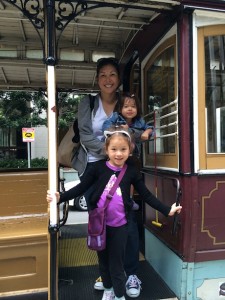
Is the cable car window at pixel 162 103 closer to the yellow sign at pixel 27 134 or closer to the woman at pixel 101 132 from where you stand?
the woman at pixel 101 132

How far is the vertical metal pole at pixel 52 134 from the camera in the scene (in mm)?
2457

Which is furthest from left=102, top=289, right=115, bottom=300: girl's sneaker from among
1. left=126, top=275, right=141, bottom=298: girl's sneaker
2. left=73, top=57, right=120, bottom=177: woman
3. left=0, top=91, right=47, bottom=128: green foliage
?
left=0, top=91, right=47, bottom=128: green foliage

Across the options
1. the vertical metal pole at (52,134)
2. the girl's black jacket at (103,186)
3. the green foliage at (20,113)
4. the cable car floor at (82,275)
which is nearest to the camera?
the vertical metal pole at (52,134)

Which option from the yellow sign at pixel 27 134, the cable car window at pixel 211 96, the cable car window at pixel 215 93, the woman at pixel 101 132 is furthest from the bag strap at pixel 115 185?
the yellow sign at pixel 27 134

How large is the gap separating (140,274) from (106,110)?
1.67 meters

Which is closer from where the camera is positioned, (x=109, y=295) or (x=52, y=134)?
(x=52, y=134)

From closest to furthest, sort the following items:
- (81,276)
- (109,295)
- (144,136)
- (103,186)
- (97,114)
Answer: (103,186) < (109,295) < (144,136) < (97,114) < (81,276)

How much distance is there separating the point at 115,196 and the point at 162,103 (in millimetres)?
1286

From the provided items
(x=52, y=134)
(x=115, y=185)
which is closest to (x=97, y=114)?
(x=52, y=134)

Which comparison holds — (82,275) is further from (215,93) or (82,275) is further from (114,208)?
(215,93)

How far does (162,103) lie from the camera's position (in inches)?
133

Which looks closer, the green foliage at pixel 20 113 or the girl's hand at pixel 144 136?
the girl's hand at pixel 144 136

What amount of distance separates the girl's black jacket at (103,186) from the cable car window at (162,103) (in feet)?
1.65

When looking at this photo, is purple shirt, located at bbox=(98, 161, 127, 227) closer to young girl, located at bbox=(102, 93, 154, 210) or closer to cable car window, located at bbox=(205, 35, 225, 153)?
young girl, located at bbox=(102, 93, 154, 210)
